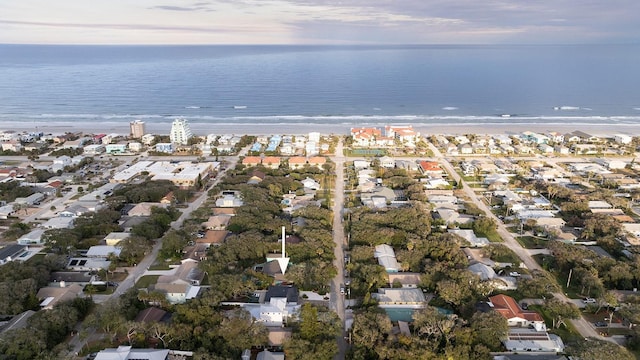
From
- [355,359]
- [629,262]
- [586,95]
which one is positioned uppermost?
[586,95]

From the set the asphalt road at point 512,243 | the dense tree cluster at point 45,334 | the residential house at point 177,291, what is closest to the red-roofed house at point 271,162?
the asphalt road at point 512,243

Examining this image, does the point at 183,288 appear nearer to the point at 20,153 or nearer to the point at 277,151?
the point at 277,151

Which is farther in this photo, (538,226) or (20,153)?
(20,153)

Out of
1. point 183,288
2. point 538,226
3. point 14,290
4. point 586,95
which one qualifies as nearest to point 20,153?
point 14,290

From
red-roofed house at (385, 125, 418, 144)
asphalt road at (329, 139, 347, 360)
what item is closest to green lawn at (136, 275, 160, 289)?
asphalt road at (329, 139, 347, 360)

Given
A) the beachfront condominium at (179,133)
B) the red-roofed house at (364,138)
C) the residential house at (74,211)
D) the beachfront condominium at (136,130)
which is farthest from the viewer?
the beachfront condominium at (136,130)

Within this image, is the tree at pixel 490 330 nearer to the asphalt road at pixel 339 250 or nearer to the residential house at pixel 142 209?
the asphalt road at pixel 339 250
